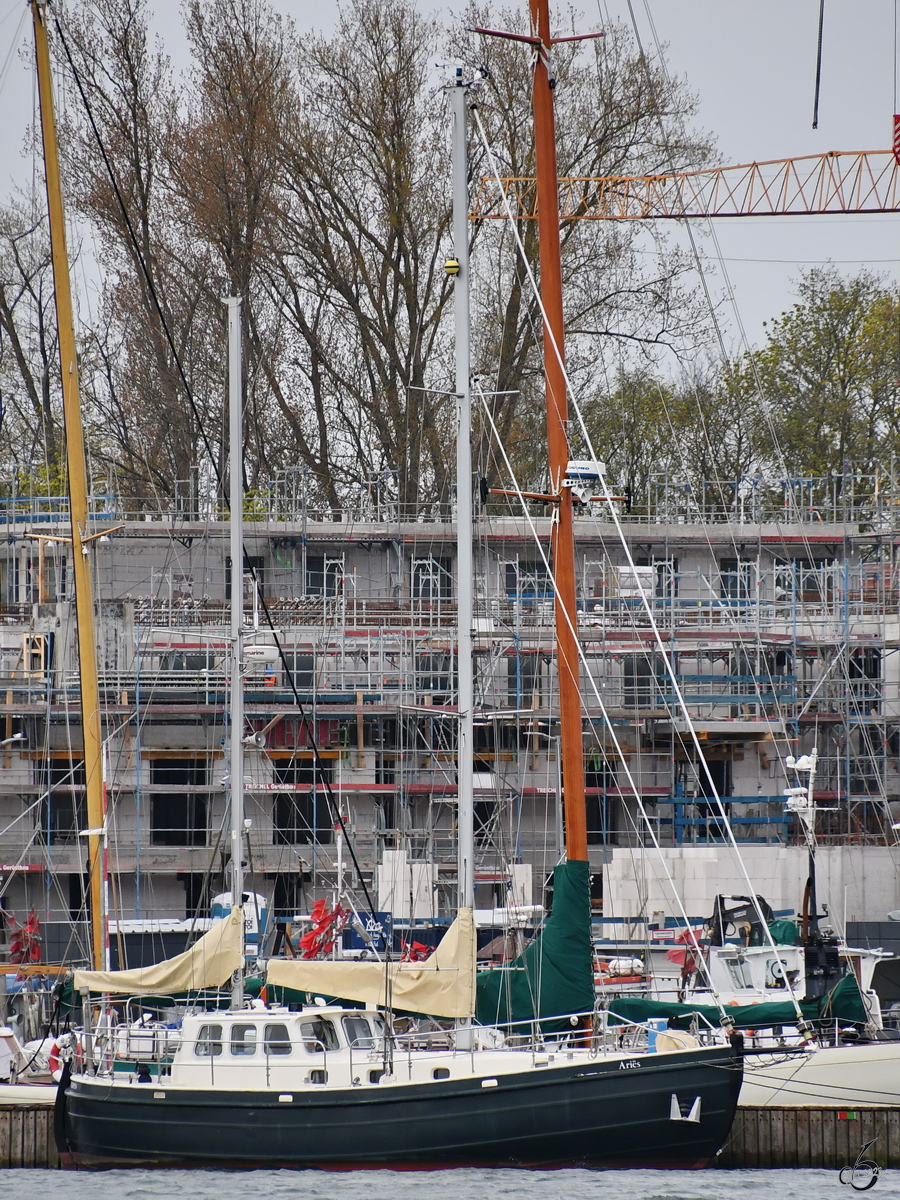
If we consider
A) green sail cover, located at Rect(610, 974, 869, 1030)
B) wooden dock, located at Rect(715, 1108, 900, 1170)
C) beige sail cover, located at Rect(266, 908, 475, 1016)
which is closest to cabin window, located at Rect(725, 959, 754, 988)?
green sail cover, located at Rect(610, 974, 869, 1030)

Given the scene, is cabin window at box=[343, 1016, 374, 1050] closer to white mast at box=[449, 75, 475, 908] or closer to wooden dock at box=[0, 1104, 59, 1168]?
white mast at box=[449, 75, 475, 908]

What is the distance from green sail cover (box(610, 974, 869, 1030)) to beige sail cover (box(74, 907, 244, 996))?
5378 millimetres

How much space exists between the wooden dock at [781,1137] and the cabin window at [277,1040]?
336 cm

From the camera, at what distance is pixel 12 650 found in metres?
39.7

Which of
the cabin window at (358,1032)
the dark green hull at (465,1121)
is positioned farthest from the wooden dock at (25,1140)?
the cabin window at (358,1032)

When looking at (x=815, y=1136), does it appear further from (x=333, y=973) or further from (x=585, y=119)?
(x=585, y=119)

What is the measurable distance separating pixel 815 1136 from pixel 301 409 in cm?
2914

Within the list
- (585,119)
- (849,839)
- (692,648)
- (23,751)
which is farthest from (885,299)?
(23,751)

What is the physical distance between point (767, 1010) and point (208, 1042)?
8.03 metres

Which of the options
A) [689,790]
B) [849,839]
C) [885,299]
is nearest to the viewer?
[849,839]

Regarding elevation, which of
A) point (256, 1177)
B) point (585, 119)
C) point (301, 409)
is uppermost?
point (585, 119)

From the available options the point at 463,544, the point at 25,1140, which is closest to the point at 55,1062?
the point at 25,1140

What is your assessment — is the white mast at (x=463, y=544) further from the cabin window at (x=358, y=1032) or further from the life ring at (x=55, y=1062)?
the life ring at (x=55, y=1062)

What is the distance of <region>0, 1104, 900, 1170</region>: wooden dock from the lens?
2219 cm
